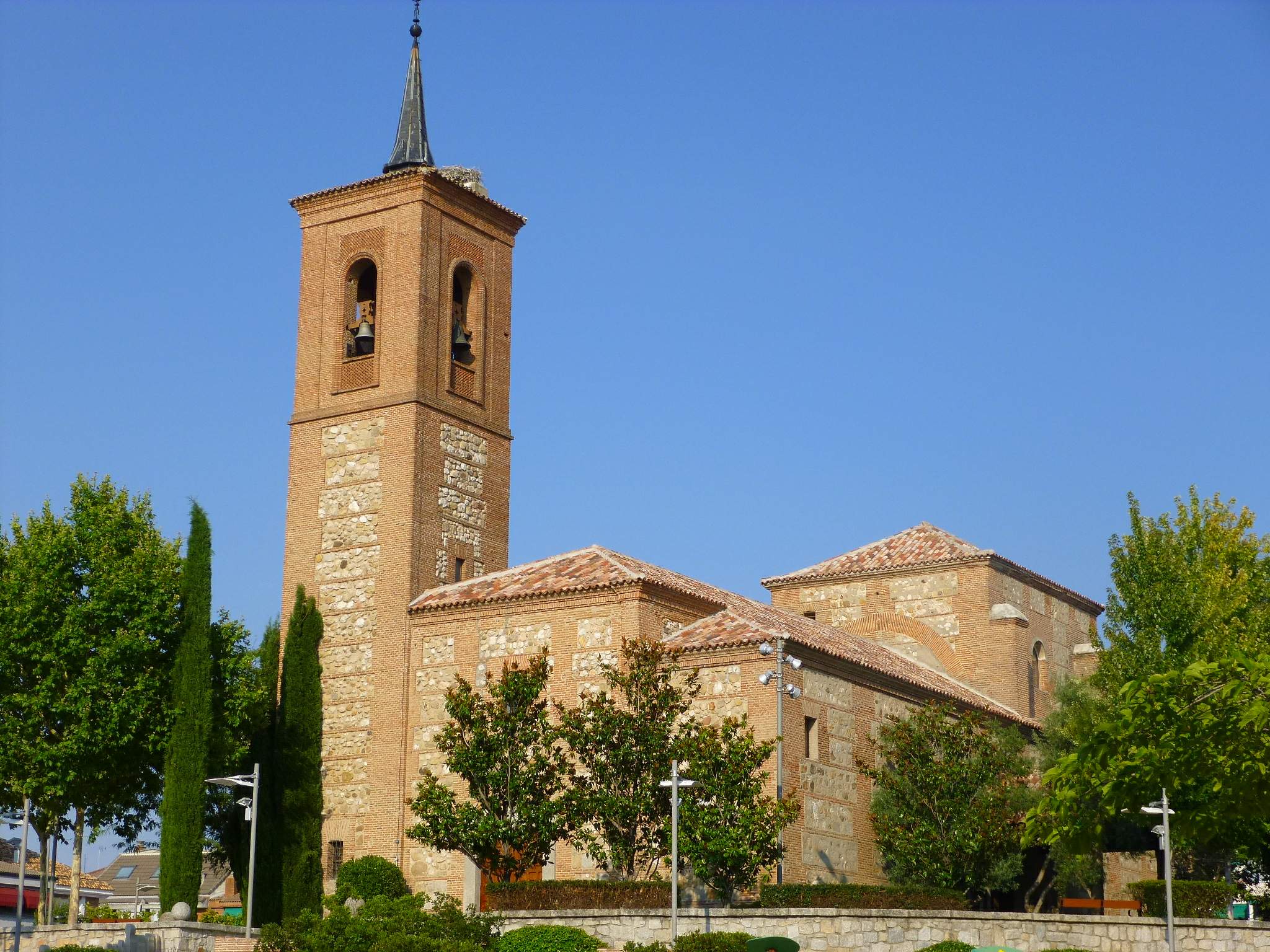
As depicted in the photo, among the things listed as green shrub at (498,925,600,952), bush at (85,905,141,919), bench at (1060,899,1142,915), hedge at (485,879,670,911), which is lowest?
bush at (85,905,141,919)

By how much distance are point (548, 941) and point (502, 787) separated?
16.0 ft

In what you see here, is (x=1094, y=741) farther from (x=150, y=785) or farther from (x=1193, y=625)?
(x=150, y=785)

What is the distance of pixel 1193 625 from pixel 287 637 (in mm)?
20623

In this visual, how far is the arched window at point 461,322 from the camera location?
40406 mm

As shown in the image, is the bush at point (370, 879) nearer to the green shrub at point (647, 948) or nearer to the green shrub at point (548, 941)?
the green shrub at point (548, 941)

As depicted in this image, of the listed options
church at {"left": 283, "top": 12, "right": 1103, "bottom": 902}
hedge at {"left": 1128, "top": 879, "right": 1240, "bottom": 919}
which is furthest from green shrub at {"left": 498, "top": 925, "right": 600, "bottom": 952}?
hedge at {"left": 1128, "top": 879, "right": 1240, "bottom": 919}

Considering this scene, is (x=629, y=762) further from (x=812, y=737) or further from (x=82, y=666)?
(x=82, y=666)

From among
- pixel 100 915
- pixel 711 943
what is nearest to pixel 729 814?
pixel 711 943

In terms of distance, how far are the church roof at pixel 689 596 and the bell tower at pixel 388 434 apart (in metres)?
1.72

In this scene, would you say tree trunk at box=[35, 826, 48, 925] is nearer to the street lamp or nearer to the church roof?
the street lamp

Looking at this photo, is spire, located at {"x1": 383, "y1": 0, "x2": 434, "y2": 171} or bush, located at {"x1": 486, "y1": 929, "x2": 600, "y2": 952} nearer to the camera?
bush, located at {"x1": 486, "y1": 929, "x2": 600, "y2": 952}

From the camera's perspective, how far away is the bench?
1435 inches

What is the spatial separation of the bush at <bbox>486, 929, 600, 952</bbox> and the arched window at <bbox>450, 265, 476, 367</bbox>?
17.3 meters

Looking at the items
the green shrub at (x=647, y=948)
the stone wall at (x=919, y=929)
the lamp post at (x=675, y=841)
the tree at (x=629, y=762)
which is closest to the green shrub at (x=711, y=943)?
the green shrub at (x=647, y=948)
